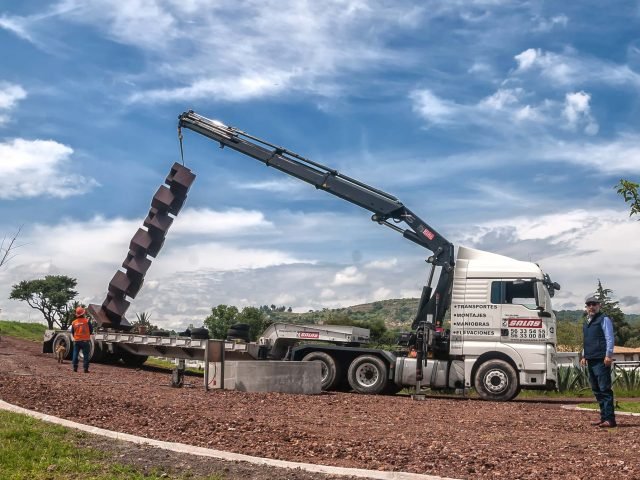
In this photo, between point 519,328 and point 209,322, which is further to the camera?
point 209,322

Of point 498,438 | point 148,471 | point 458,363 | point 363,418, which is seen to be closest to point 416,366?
point 458,363

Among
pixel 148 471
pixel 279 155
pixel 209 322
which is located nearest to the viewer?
pixel 148 471

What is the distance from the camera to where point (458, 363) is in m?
17.5

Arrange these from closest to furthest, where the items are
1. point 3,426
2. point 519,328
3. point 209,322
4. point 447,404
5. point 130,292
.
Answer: point 3,426 < point 447,404 < point 519,328 < point 130,292 < point 209,322

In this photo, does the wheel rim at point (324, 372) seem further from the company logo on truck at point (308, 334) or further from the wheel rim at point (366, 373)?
the company logo on truck at point (308, 334)

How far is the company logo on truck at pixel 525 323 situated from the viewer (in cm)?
1677

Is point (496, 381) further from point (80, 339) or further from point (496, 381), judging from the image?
point (80, 339)

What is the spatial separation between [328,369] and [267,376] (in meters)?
3.24

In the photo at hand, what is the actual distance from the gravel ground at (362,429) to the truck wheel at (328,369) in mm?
3479

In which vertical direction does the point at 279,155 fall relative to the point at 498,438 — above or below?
above

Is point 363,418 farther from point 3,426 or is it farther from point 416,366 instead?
point 416,366

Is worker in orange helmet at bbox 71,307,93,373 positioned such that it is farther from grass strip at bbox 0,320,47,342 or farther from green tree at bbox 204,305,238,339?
green tree at bbox 204,305,238,339

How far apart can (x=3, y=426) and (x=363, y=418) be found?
5.18 m

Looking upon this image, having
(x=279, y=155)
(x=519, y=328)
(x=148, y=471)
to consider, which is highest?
(x=279, y=155)
